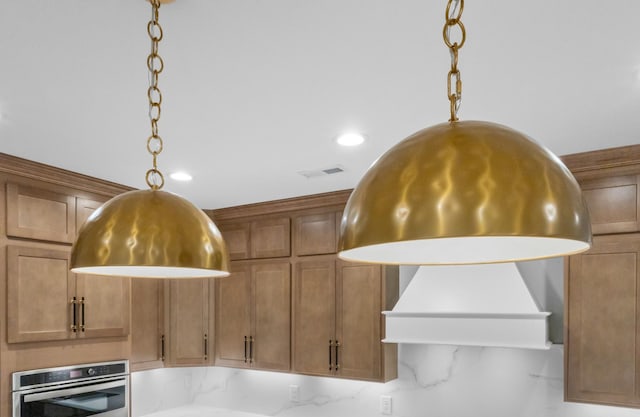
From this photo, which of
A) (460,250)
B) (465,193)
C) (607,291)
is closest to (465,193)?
(465,193)

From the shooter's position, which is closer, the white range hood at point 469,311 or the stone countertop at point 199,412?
the white range hood at point 469,311

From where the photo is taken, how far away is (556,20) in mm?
1418

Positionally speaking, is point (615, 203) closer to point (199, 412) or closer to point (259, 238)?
point (259, 238)

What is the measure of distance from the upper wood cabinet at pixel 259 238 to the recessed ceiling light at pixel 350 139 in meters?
1.49

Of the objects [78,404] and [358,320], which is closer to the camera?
[78,404]

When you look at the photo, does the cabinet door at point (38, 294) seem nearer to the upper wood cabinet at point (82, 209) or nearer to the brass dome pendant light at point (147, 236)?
the upper wood cabinet at point (82, 209)

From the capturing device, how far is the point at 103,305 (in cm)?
326

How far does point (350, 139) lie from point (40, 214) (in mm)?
1845

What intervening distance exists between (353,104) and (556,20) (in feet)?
2.66

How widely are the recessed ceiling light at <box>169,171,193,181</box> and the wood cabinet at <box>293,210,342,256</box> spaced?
96 centimetres

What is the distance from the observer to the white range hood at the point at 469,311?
2836mm

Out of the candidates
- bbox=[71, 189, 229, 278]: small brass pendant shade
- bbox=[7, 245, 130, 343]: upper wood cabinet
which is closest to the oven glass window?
bbox=[7, 245, 130, 343]: upper wood cabinet

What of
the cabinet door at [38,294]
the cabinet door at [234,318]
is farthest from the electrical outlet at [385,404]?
the cabinet door at [38,294]

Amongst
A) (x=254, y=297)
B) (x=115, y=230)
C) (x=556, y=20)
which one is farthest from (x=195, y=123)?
(x=254, y=297)
